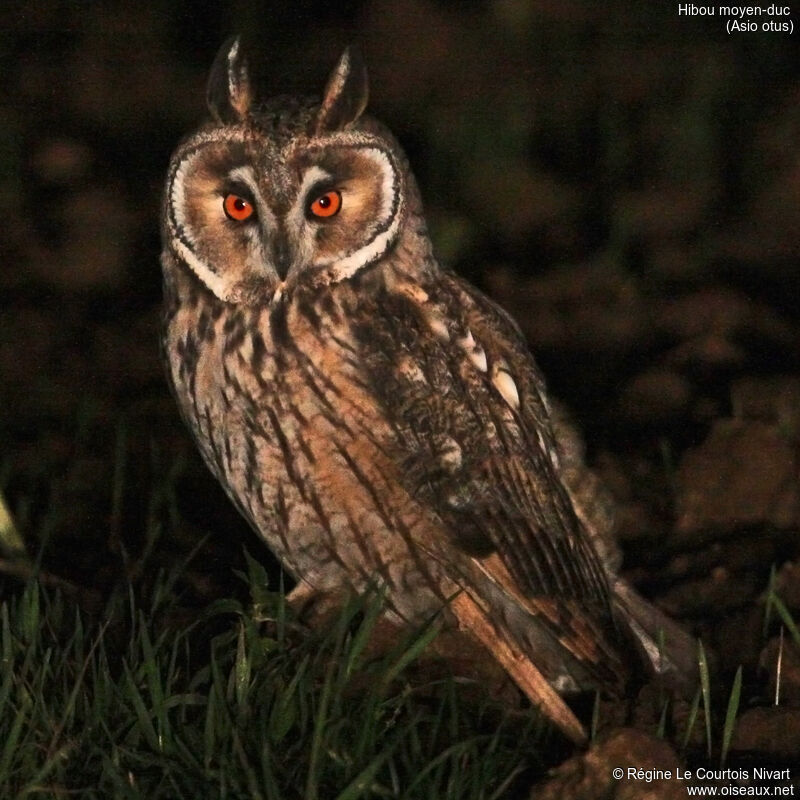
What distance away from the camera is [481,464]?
2.92 metres

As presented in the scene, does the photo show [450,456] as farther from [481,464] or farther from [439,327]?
[439,327]

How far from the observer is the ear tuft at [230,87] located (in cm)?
280

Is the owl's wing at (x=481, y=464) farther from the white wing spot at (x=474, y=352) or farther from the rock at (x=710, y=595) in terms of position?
the rock at (x=710, y=595)

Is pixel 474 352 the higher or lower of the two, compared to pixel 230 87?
lower

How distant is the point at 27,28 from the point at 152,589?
2.90m

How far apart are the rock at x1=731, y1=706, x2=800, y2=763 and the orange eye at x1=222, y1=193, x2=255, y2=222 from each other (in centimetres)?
113

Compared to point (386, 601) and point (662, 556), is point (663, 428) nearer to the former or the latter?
point (662, 556)

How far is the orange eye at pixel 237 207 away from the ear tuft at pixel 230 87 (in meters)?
0.13

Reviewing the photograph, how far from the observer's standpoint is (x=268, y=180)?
274cm

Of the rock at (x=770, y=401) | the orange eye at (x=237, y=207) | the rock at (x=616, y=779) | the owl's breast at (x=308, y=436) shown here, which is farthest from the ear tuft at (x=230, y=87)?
the rock at (x=770, y=401)

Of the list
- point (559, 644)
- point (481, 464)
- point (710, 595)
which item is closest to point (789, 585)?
point (710, 595)

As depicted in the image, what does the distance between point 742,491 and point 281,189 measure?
1.35 metres

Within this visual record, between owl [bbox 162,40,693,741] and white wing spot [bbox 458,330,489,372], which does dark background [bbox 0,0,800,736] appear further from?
white wing spot [bbox 458,330,489,372]

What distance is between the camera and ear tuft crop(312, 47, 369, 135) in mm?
2777
